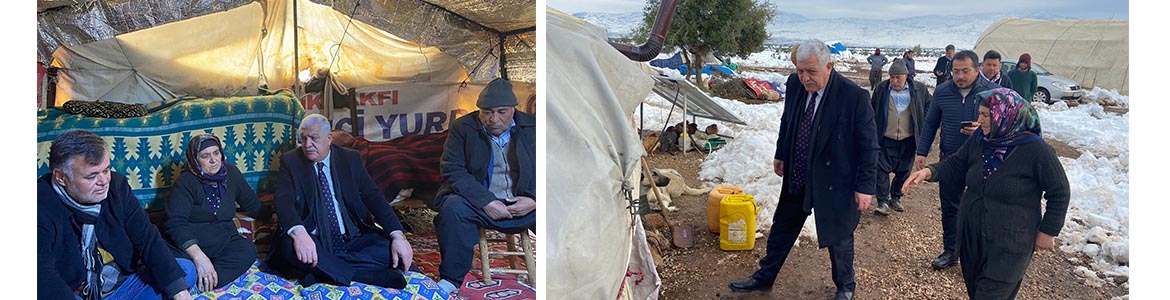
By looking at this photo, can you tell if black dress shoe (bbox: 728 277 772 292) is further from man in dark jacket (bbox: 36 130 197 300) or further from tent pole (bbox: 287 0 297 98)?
man in dark jacket (bbox: 36 130 197 300)

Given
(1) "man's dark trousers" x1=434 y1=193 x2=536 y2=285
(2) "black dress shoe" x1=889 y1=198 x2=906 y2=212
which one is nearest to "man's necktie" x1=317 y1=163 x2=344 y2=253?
(1) "man's dark trousers" x1=434 y1=193 x2=536 y2=285

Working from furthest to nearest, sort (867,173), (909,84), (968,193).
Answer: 1. (909,84)
2. (867,173)
3. (968,193)

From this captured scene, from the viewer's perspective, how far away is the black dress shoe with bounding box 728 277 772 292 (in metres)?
4.45

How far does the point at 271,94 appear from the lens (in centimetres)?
276

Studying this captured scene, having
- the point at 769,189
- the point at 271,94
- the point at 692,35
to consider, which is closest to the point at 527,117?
the point at 271,94

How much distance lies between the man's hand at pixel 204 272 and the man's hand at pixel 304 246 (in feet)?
0.91

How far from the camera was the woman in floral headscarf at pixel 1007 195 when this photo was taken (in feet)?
10.2

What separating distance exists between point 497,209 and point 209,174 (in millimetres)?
1006

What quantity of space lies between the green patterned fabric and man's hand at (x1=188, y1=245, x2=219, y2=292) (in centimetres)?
22

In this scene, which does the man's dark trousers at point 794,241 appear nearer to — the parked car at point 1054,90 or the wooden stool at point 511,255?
the wooden stool at point 511,255

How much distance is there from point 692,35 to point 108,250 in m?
13.8

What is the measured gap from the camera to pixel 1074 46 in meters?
14.9

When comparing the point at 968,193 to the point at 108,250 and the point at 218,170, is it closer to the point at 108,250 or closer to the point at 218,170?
the point at 218,170

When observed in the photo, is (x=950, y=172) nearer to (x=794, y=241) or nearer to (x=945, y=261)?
(x=794, y=241)
